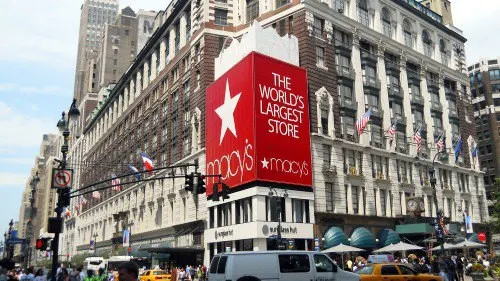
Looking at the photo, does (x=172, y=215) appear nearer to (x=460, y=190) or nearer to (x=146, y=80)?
(x=146, y=80)

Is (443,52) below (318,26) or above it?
above

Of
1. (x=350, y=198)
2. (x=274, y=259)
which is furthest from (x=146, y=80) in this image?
(x=274, y=259)

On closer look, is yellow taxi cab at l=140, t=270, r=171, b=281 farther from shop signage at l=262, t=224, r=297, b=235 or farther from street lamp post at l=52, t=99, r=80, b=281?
street lamp post at l=52, t=99, r=80, b=281

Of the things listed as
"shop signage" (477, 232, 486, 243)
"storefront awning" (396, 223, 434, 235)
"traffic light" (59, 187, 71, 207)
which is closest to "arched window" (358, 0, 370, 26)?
"storefront awning" (396, 223, 434, 235)

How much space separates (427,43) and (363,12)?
1555 cm

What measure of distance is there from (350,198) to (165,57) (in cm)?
3785

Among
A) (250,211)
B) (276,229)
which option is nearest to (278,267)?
(276,229)

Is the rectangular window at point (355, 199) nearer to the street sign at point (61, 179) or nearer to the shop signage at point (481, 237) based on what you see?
the shop signage at point (481, 237)

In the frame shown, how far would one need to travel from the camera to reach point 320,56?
53.0 m

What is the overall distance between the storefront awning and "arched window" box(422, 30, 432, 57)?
2957 centimetres

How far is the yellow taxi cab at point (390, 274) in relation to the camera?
78.7 ft

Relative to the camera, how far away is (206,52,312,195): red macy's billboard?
145ft

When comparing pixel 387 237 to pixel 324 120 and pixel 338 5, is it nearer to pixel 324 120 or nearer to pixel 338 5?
pixel 324 120

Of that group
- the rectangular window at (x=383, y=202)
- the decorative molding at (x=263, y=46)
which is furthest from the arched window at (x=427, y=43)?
the decorative molding at (x=263, y=46)
